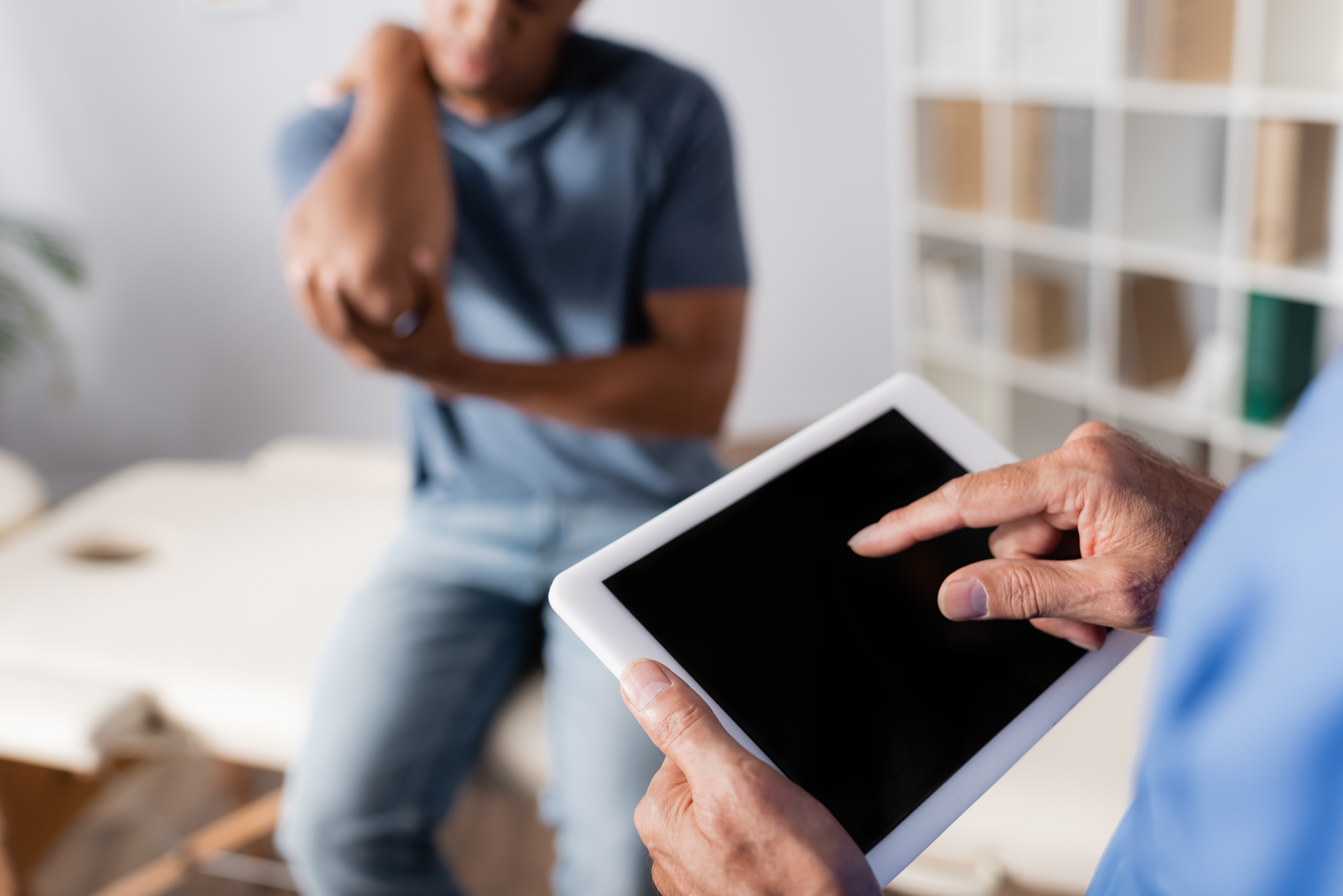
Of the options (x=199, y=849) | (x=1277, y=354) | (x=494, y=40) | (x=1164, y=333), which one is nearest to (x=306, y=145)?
(x=494, y=40)

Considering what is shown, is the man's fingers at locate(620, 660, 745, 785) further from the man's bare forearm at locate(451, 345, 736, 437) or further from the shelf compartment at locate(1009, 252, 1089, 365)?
the shelf compartment at locate(1009, 252, 1089, 365)

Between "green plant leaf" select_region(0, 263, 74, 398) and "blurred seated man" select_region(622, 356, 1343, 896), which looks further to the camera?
"green plant leaf" select_region(0, 263, 74, 398)

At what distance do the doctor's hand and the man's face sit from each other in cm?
71

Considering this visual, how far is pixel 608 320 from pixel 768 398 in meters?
1.96

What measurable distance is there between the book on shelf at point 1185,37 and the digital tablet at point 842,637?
1.66m

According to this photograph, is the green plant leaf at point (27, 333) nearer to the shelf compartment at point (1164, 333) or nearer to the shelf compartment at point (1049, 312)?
the shelf compartment at point (1049, 312)

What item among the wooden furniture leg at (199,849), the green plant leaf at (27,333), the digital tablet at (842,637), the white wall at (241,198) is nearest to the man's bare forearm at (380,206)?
the digital tablet at (842,637)

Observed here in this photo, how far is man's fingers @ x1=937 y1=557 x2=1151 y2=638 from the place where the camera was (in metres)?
0.59

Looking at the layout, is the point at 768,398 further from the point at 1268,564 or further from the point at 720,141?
the point at 1268,564

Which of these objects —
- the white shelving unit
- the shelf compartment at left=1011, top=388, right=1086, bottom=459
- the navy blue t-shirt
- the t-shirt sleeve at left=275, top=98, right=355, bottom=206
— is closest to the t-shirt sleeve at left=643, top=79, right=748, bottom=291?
the navy blue t-shirt

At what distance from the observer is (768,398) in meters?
3.12

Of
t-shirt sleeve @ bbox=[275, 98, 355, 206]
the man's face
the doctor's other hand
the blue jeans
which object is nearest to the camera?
the doctor's other hand

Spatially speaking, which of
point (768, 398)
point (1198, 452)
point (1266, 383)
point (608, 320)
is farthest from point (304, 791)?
point (768, 398)

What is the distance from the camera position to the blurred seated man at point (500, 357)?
968 mm
